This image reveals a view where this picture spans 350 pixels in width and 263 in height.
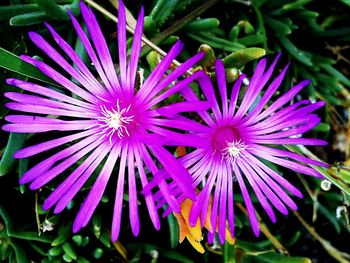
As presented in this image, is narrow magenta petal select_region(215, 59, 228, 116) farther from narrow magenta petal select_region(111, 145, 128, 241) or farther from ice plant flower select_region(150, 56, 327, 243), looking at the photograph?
narrow magenta petal select_region(111, 145, 128, 241)

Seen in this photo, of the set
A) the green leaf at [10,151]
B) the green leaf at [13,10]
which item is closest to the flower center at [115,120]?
the green leaf at [10,151]

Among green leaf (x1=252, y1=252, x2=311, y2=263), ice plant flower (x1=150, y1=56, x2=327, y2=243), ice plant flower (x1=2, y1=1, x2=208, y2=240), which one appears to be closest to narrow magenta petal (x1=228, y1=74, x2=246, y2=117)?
ice plant flower (x1=150, y1=56, x2=327, y2=243)

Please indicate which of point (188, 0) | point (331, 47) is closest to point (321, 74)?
point (331, 47)

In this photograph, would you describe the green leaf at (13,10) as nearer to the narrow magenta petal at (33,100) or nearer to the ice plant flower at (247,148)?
the narrow magenta petal at (33,100)

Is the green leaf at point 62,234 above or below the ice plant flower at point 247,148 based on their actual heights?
below

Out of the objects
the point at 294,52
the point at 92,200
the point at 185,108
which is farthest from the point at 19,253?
the point at 294,52

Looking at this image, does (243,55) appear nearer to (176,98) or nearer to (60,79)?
(176,98)

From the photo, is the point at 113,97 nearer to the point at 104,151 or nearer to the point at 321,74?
the point at 104,151

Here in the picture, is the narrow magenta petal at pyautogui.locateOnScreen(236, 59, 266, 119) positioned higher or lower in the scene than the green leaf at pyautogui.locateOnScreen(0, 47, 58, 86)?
higher
